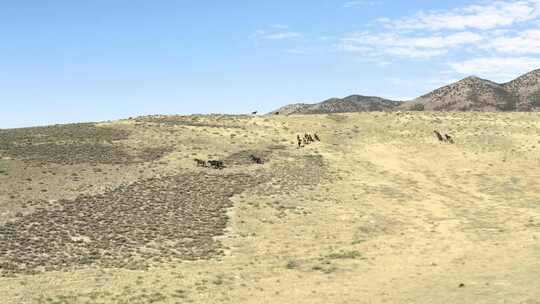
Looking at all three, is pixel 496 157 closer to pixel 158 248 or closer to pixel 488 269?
pixel 488 269

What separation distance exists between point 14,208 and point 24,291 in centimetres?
1416

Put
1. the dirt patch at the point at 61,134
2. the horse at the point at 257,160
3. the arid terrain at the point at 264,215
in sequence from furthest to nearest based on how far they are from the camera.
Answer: the horse at the point at 257,160 < the dirt patch at the point at 61,134 < the arid terrain at the point at 264,215

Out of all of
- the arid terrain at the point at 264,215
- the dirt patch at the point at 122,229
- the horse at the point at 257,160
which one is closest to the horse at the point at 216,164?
the arid terrain at the point at 264,215

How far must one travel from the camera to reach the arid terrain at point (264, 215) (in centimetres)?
2939

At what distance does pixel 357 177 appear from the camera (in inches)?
2347

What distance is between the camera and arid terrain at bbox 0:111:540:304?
29391mm

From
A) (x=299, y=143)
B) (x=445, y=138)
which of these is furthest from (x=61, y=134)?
(x=445, y=138)

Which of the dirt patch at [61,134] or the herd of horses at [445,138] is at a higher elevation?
the dirt patch at [61,134]

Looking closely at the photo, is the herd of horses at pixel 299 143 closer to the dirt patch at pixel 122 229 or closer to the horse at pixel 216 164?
the horse at pixel 216 164

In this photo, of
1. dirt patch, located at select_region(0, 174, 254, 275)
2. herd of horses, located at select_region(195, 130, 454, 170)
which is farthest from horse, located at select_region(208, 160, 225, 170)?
dirt patch, located at select_region(0, 174, 254, 275)

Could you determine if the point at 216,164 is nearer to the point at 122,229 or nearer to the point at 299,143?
the point at 299,143

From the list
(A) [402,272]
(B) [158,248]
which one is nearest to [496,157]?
(A) [402,272]

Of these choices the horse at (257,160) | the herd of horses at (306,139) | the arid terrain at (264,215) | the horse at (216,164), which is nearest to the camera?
the arid terrain at (264,215)

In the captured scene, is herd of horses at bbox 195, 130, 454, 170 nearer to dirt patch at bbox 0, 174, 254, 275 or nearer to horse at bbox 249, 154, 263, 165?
horse at bbox 249, 154, 263, 165
